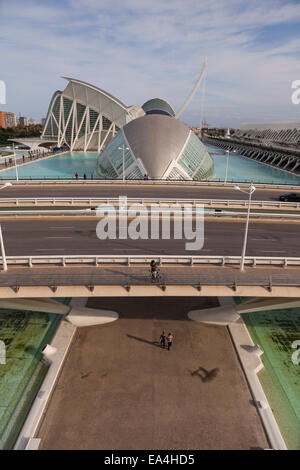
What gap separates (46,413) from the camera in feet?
53.4

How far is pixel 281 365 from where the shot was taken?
68.0 feet

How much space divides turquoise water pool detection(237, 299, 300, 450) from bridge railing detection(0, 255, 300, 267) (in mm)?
7157

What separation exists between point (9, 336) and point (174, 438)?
15.2m

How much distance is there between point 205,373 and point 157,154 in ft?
122

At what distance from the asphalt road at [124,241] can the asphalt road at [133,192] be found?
10811 millimetres

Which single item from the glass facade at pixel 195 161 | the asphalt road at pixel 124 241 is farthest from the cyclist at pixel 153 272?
the glass facade at pixel 195 161

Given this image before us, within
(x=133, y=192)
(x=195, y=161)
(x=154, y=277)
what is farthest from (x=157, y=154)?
(x=154, y=277)

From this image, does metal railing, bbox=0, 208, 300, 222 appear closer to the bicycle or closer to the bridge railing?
the bridge railing

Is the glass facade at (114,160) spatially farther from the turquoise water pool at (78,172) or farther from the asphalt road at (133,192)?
the asphalt road at (133,192)

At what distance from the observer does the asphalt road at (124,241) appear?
2175cm

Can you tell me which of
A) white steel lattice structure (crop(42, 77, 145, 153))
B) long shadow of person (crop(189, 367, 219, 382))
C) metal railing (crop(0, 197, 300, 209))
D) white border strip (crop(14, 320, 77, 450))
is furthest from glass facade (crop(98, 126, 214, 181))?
white steel lattice structure (crop(42, 77, 145, 153))

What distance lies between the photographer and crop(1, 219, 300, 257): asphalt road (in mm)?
21750
